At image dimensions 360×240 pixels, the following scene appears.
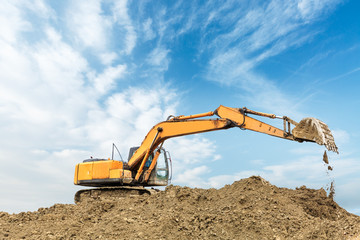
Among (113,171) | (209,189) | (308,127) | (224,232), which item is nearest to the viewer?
(224,232)

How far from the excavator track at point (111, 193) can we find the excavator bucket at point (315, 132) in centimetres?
625

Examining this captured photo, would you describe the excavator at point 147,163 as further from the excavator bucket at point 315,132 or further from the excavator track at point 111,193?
the excavator bucket at point 315,132

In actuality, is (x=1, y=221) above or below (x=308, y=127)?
below

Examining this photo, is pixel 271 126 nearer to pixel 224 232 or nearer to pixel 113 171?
pixel 224 232

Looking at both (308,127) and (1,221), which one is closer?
(308,127)

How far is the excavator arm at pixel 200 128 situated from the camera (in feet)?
31.1

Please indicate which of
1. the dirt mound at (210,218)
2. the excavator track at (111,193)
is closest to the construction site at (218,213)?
the dirt mound at (210,218)

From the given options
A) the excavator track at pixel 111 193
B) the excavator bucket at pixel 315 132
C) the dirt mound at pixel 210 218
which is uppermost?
the excavator bucket at pixel 315 132

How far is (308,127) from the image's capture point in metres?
8.70

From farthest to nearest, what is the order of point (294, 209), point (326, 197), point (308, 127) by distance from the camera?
point (326, 197)
point (308, 127)
point (294, 209)

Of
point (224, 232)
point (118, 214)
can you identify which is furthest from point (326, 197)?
point (118, 214)

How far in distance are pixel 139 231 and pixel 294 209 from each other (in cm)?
390

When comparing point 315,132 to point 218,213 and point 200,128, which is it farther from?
point 200,128

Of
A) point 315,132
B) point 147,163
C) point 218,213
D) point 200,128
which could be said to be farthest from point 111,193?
point 315,132
